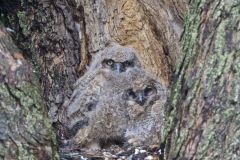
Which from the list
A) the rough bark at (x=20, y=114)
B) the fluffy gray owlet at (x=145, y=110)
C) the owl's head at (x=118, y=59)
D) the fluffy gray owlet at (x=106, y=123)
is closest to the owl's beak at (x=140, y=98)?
the fluffy gray owlet at (x=145, y=110)

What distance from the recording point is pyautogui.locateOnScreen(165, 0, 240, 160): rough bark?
2.38m

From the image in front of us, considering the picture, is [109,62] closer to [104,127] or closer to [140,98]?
[140,98]

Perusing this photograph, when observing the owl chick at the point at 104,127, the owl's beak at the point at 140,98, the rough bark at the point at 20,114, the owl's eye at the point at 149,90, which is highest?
the rough bark at the point at 20,114

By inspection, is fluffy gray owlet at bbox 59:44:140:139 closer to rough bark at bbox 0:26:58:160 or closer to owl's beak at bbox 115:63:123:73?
owl's beak at bbox 115:63:123:73

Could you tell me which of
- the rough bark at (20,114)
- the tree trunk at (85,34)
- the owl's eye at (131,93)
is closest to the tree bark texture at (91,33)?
the tree trunk at (85,34)

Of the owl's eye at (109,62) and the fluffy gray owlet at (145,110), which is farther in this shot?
the owl's eye at (109,62)

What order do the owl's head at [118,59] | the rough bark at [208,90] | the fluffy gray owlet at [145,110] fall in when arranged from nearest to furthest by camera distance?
the rough bark at [208,90] → the fluffy gray owlet at [145,110] → the owl's head at [118,59]

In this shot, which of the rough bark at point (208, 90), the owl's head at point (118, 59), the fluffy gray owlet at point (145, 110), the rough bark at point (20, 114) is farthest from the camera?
the owl's head at point (118, 59)

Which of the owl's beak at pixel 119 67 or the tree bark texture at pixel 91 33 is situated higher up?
the tree bark texture at pixel 91 33

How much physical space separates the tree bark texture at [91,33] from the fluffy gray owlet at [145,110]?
0.12 meters

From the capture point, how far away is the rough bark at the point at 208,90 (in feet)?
7.81

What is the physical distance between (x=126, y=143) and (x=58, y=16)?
1.06 metres

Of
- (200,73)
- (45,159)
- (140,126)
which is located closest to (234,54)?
(200,73)

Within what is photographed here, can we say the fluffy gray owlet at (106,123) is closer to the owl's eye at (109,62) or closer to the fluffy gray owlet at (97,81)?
the fluffy gray owlet at (97,81)
